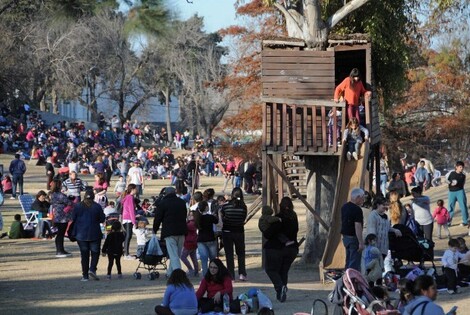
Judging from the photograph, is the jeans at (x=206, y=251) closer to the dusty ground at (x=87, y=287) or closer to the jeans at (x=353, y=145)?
the dusty ground at (x=87, y=287)

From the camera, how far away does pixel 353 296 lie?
1335cm

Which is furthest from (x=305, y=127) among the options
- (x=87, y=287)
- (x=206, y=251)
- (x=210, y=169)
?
(x=210, y=169)

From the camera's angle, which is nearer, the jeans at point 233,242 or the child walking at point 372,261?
the child walking at point 372,261

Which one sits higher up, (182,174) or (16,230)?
(182,174)

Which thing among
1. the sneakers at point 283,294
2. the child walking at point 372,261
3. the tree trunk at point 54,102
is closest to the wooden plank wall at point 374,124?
the child walking at point 372,261

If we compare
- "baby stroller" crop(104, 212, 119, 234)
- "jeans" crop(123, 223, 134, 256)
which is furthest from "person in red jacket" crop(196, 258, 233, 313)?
"baby stroller" crop(104, 212, 119, 234)

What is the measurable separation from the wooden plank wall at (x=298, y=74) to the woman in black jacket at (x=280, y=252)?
5971 millimetres

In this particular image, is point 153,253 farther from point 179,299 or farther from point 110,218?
point 179,299

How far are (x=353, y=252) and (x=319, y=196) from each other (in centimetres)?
636

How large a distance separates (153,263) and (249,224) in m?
12.9

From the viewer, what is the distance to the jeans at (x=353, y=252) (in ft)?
55.9

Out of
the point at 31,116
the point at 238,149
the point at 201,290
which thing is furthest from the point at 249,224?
the point at 31,116

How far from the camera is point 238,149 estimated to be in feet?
125

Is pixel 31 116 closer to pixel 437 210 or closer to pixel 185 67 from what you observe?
pixel 185 67
